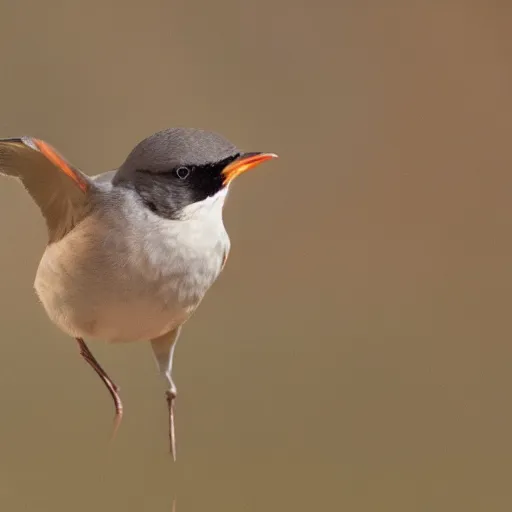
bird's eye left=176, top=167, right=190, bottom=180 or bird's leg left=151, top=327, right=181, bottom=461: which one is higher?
bird's eye left=176, top=167, right=190, bottom=180

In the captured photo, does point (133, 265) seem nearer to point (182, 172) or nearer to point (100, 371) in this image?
point (182, 172)

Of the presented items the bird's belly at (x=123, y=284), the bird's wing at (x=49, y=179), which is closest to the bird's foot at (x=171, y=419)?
the bird's belly at (x=123, y=284)

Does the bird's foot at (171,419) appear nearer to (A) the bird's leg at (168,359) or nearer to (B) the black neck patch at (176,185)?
(A) the bird's leg at (168,359)

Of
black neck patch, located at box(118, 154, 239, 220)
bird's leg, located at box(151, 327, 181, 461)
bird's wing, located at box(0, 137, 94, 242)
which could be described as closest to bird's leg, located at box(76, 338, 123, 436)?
bird's leg, located at box(151, 327, 181, 461)

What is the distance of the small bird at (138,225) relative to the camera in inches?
41.9

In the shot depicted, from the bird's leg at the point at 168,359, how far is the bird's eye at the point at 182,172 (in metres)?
0.27

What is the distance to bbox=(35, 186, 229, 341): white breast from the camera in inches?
42.8

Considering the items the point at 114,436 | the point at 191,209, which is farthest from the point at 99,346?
the point at 191,209

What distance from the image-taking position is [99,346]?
4.89ft

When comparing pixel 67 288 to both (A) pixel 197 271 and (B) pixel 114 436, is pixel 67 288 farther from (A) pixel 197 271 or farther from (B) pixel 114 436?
(B) pixel 114 436

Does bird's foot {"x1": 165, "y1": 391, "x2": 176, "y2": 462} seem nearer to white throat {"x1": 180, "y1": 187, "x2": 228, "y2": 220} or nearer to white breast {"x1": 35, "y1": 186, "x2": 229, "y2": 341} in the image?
white breast {"x1": 35, "y1": 186, "x2": 229, "y2": 341}

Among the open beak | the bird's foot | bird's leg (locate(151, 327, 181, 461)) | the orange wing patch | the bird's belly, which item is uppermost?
the orange wing patch

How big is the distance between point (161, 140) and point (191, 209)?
9 cm

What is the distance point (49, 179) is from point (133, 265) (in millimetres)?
149
